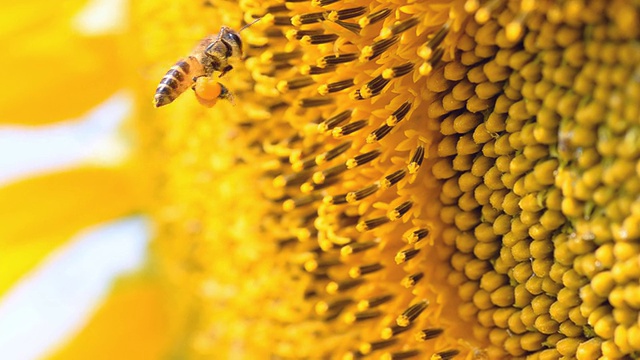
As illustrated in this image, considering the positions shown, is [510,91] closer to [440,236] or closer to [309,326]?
[440,236]

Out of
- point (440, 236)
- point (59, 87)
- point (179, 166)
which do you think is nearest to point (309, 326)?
point (440, 236)

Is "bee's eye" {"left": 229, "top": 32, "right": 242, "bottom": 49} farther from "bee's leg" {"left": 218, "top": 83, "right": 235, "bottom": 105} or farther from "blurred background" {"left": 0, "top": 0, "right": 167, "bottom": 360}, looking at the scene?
"blurred background" {"left": 0, "top": 0, "right": 167, "bottom": 360}

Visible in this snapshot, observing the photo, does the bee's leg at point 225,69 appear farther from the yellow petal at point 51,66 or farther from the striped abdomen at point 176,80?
the yellow petal at point 51,66

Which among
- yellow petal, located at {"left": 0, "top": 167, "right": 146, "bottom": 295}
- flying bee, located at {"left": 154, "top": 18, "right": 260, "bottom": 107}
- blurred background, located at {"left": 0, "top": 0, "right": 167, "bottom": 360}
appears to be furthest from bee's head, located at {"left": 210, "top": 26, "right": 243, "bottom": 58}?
yellow petal, located at {"left": 0, "top": 167, "right": 146, "bottom": 295}

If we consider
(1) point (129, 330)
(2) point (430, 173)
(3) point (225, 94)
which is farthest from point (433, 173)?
(1) point (129, 330)

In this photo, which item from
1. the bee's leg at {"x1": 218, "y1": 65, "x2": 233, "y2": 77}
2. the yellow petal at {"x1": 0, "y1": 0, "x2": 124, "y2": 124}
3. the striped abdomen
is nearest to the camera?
the striped abdomen

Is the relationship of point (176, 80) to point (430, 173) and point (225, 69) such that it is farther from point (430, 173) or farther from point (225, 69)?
point (430, 173)

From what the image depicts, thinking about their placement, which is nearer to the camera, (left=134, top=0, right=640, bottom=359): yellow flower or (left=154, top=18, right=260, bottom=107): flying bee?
(left=134, top=0, right=640, bottom=359): yellow flower
